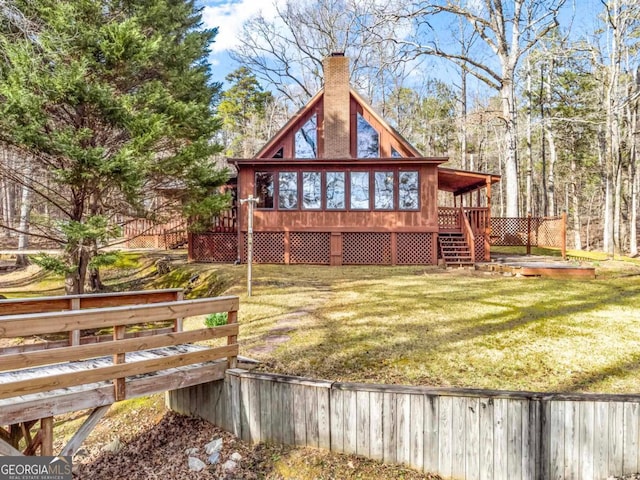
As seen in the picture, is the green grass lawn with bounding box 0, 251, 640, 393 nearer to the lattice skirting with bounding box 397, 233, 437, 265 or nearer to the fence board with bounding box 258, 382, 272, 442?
the fence board with bounding box 258, 382, 272, 442

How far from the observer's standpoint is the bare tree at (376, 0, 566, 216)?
1723 cm

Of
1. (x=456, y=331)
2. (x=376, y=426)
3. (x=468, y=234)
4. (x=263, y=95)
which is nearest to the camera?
(x=376, y=426)

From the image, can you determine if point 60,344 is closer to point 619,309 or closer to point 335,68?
point 619,309

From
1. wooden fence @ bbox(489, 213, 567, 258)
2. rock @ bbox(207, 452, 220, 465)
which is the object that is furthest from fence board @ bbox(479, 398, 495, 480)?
wooden fence @ bbox(489, 213, 567, 258)

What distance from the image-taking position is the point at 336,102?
14.8 meters

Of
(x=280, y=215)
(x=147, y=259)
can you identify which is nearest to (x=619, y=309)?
(x=280, y=215)

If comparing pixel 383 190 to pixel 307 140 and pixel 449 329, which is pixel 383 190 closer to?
pixel 307 140

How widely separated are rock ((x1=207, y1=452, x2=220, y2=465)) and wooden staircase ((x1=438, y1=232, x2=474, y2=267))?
10262mm

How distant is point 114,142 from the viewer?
10281 mm

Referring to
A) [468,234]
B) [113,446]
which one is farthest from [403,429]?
[468,234]

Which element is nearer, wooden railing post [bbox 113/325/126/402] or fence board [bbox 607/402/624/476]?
fence board [bbox 607/402/624/476]

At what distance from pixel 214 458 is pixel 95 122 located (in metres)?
8.94

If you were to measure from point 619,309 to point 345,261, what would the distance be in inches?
323

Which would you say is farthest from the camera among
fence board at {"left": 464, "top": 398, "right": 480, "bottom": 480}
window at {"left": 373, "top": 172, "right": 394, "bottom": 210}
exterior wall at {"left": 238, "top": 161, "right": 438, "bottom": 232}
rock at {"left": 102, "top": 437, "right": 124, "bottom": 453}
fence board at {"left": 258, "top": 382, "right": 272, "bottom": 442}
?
window at {"left": 373, "top": 172, "right": 394, "bottom": 210}
